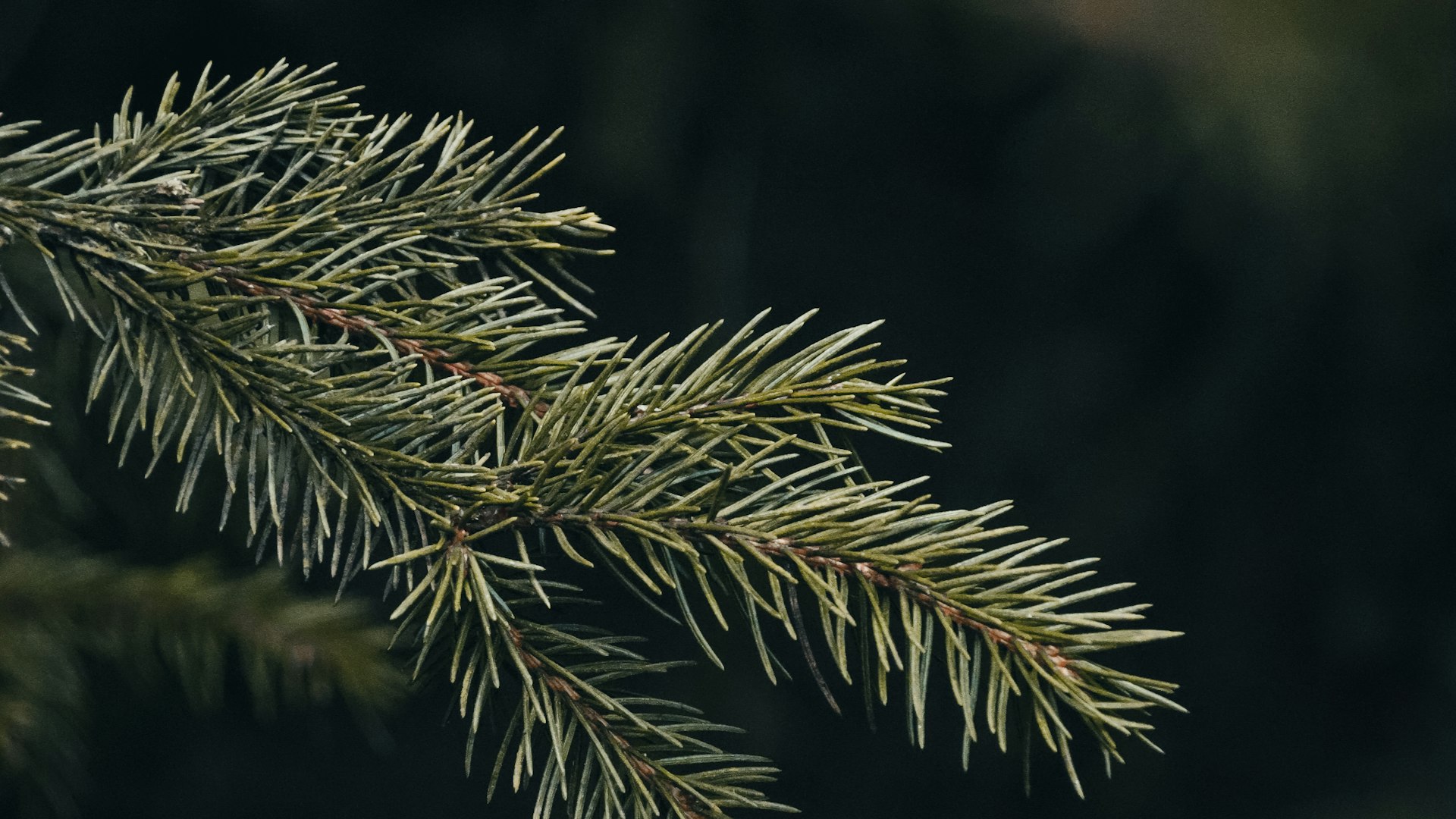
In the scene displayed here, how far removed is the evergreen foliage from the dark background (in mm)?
949

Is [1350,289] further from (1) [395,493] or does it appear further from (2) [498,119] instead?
(1) [395,493]

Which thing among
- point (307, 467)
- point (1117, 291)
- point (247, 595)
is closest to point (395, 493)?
point (307, 467)

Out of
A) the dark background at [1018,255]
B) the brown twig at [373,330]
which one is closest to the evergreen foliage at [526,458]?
the brown twig at [373,330]

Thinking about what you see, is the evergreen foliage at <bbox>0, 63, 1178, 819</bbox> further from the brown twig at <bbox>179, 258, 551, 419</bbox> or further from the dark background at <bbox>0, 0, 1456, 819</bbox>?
the dark background at <bbox>0, 0, 1456, 819</bbox>

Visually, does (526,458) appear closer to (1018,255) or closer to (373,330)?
(373,330)

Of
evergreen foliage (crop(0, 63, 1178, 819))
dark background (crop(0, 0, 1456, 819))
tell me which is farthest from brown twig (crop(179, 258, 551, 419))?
dark background (crop(0, 0, 1456, 819))

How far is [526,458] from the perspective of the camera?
296 millimetres

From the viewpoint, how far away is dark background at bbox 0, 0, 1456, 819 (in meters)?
1.29

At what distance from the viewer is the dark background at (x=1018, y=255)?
129 centimetres

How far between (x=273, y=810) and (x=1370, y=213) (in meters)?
1.71

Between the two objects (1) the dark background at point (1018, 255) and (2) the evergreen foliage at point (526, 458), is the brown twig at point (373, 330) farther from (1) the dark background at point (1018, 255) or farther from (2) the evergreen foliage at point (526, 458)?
(1) the dark background at point (1018, 255)

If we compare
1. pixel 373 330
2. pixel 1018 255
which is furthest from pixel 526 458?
pixel 1018 255

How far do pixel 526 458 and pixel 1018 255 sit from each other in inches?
55.9

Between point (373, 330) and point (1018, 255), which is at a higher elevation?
point (1018, 255)
